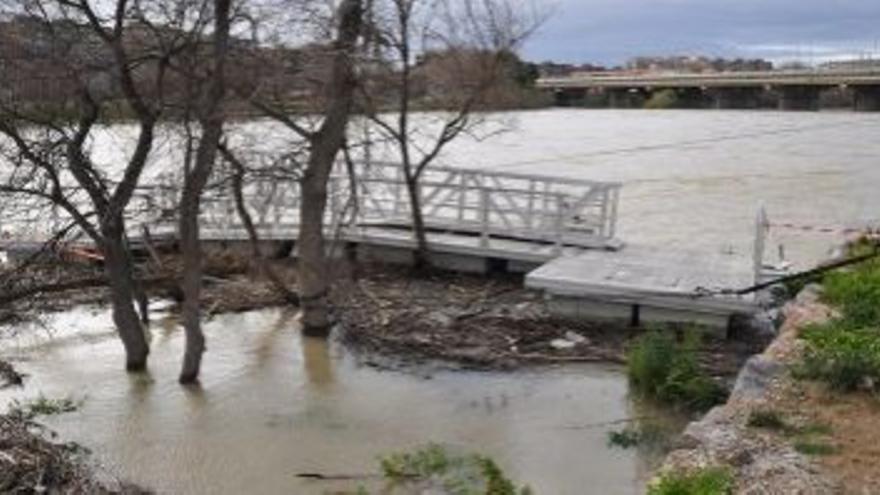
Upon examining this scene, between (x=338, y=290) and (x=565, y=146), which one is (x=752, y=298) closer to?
(x=338, y=290)

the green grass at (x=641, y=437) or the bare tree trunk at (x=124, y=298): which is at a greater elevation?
the bare tree trunk at (x=124, y=298)

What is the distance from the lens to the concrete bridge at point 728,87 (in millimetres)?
96250

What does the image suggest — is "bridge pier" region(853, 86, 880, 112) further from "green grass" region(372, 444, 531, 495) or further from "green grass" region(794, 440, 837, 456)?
"green grass" region(794, 440, 837, 456)

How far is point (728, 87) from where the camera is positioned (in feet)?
351

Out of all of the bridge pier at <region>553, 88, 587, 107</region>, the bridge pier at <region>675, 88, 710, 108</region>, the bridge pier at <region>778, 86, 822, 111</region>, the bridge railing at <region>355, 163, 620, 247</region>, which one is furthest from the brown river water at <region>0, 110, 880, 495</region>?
the bridge pier at <region>553, 88, 587, 107</region>

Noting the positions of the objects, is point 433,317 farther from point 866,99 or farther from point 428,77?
point 866,99

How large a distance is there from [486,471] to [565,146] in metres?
55.2

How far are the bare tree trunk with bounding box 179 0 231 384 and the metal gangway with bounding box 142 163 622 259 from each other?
311 centimetres

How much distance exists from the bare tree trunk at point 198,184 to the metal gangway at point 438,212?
311cm

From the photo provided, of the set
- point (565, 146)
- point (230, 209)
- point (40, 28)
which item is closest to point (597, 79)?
point (565, 146)

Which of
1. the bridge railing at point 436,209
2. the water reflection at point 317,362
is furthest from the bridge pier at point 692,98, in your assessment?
the water reflection at point 317,362

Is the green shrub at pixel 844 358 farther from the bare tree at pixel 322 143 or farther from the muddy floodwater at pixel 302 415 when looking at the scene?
the bare tree at pixel 322 143

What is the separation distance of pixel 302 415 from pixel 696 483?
7.28 metres

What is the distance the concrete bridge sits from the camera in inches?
3789
